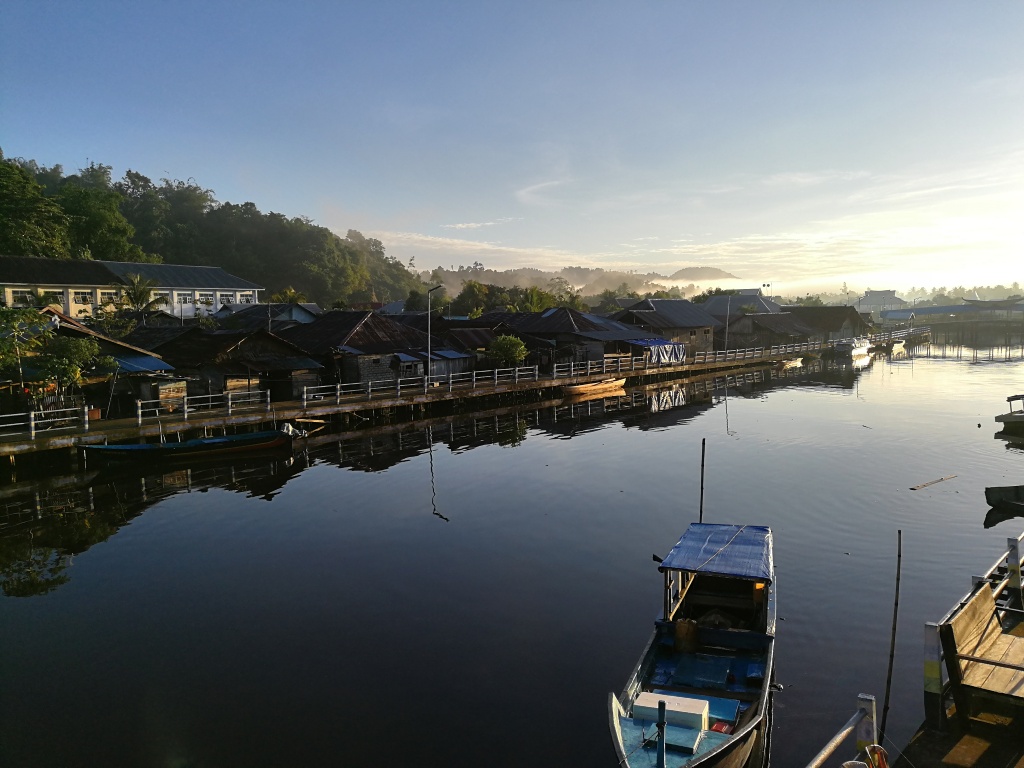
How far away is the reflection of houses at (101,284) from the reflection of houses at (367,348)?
1022 inches

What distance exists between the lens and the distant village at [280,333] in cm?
3684

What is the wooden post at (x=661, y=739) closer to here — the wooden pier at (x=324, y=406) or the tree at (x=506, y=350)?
the wooden pier at (x=324, y=406)

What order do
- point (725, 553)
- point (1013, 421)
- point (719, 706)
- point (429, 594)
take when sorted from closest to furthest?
point (719, 706), point (725, 553), point (429, 594), point (1013, 421)

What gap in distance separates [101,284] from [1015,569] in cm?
8183

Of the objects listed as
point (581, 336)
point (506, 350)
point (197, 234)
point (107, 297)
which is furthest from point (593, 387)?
point (197, 234)

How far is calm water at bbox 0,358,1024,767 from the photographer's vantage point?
12.2 meters

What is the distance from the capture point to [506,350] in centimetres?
5653

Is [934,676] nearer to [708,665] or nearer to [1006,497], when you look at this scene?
[708,665]

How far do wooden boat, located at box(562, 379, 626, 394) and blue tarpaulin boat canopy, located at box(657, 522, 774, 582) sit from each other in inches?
1648

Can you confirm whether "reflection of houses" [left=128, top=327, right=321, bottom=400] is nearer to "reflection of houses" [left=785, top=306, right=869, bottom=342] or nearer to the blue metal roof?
the blue metal roof

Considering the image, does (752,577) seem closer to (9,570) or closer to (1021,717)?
(1021,717)

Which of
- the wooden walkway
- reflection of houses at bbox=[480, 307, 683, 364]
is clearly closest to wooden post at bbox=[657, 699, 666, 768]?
the wooden walkway

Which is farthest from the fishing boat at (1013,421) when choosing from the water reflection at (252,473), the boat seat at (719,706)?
the boat seat at (719,706)

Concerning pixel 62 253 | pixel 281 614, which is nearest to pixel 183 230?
pixel 62 253
